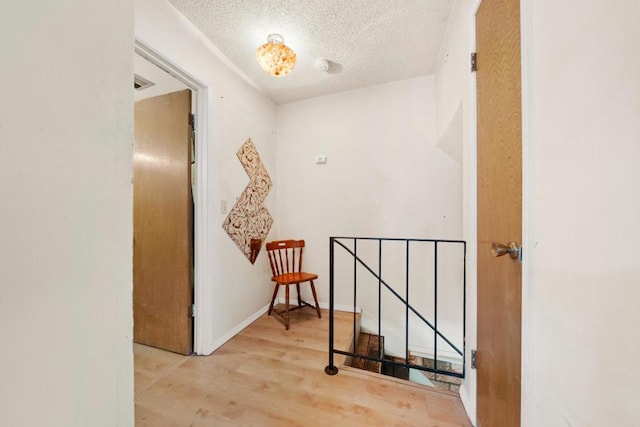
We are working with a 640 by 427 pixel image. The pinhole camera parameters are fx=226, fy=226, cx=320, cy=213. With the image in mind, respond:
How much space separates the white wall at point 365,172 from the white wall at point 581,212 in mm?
1661

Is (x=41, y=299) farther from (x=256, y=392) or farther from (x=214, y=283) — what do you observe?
(x=214, y=283)

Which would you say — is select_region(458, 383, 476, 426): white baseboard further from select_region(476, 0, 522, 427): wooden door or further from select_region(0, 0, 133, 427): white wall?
select_region(0, 0, 133, 427): white wall

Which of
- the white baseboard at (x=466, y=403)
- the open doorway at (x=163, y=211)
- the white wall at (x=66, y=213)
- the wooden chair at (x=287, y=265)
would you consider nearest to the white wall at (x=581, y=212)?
the white baseboard at (x=466, y=403)

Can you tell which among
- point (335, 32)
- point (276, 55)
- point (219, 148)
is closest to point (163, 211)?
point (219, 148)

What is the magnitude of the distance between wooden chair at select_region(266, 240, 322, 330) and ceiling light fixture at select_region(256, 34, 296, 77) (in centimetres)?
162

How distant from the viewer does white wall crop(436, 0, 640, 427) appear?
1.33 feet

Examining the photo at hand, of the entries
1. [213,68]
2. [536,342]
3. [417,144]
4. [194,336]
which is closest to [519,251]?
[536,342]

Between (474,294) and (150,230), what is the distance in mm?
2387

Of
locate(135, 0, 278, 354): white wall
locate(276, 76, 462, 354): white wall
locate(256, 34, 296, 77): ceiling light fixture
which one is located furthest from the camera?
locate(276, 76, 462, 354): white wall

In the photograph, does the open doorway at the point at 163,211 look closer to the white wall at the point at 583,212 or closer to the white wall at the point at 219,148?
the white wall at the point at 219,148

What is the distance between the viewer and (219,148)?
196 centimetres

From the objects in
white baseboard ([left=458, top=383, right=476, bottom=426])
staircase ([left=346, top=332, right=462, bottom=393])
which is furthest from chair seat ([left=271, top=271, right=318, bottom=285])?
white baseboard ([left=458, top=383, right=476, bottom=426])

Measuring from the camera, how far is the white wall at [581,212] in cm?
41

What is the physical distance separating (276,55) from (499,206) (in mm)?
1749
